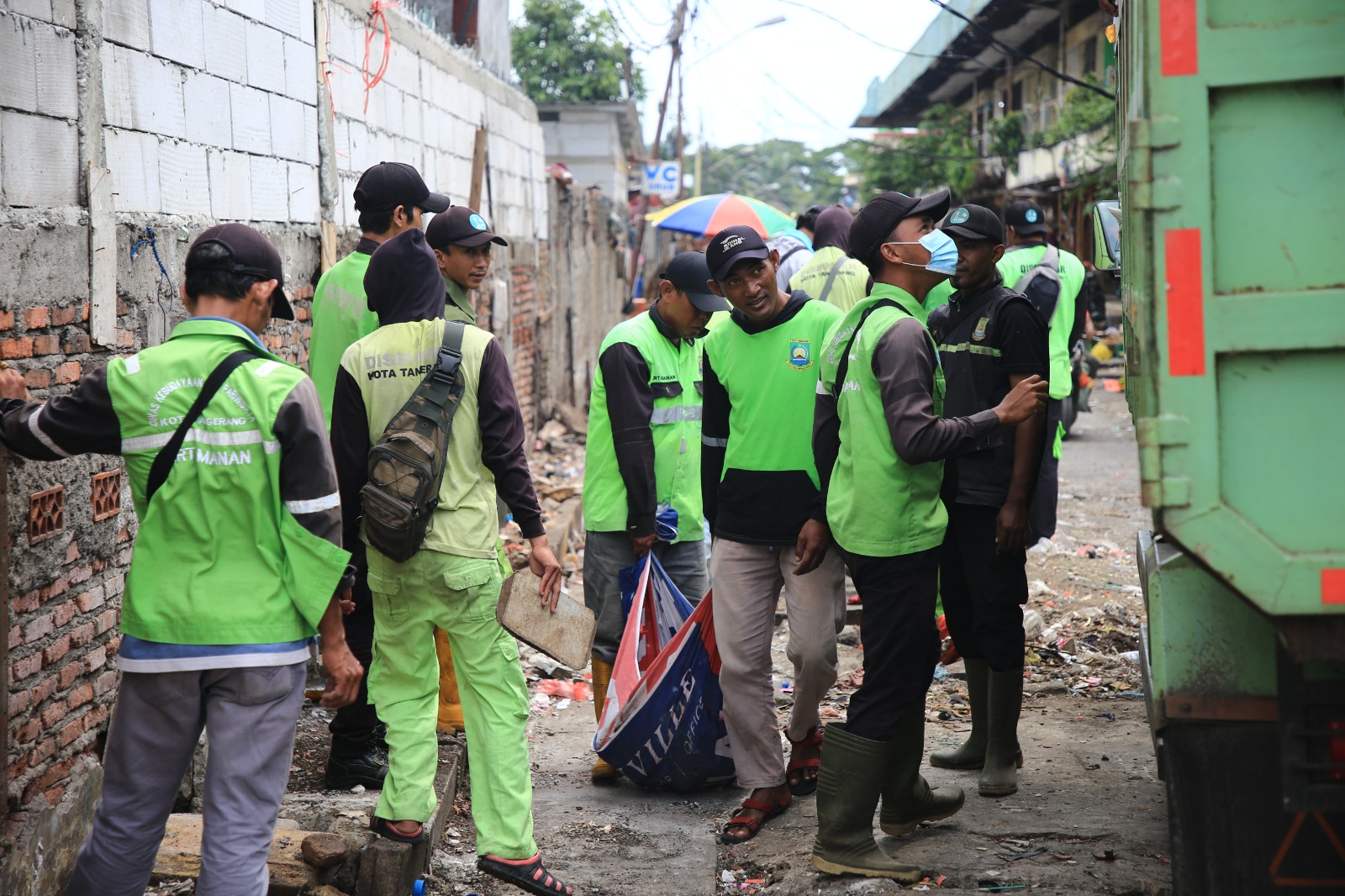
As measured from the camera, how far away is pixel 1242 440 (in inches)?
90.3

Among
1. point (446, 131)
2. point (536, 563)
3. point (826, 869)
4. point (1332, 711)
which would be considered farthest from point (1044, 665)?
point (446, 131)

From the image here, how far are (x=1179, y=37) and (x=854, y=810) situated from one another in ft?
7.61

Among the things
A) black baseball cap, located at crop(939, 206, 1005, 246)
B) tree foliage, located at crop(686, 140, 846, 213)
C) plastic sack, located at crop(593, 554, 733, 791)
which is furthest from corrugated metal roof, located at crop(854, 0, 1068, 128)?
tree foliage, located at crop(686, 140, 846, 213)

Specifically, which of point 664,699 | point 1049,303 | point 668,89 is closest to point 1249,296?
point 664,699

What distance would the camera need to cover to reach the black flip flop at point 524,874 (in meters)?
3.56

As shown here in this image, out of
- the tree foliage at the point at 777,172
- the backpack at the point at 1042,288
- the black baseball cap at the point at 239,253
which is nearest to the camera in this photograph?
the black baseball cap at the point at 239,253

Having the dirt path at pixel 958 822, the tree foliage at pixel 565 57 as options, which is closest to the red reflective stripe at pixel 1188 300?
the dirt path at pixel 958 822

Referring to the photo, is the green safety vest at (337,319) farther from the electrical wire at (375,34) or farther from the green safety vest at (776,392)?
the electrical wire at (375,34)

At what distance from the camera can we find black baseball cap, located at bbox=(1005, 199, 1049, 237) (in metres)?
6.36

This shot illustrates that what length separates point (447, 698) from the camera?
16.0ft

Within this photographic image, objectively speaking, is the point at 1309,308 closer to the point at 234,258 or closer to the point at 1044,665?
the point at 234,258

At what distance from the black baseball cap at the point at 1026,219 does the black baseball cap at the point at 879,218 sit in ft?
9.11

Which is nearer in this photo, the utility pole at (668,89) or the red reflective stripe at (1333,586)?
the red reflective stripe at (1333,586)

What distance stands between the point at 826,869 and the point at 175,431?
224 cm
